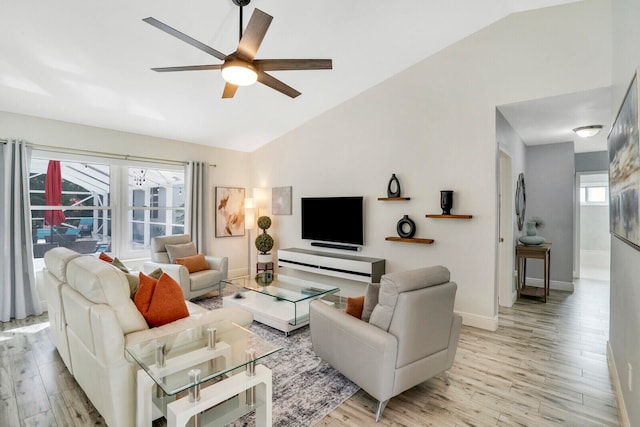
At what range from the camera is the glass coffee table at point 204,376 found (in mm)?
1567

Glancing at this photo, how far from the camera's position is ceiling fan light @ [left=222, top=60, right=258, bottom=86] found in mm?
2316

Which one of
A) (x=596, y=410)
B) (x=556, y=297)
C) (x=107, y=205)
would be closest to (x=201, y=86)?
(x=107, y=205)

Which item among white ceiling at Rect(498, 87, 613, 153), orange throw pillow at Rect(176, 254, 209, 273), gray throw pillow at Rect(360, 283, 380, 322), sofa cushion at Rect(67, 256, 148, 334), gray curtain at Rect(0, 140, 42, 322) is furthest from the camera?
orange throw pillow at Rect(176, 254, 209, 273)

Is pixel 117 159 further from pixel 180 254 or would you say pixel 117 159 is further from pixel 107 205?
pixel 180 254

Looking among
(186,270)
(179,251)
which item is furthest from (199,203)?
(186,270)

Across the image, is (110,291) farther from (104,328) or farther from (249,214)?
(249,214)

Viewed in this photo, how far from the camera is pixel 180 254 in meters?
4.74

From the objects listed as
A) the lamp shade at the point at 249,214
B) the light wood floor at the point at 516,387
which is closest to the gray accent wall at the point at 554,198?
the light wood floor at the point at 516,387

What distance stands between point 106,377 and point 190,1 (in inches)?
110

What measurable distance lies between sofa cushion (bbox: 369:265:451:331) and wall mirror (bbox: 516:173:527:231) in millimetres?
3476

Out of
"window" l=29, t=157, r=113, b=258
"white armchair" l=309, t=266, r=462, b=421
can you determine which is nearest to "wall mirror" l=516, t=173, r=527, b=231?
"white armchair" l=309, t=266, r=462, b=421

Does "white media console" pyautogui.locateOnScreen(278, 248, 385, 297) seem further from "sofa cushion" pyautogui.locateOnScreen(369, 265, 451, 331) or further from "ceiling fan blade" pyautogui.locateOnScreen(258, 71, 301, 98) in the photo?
"ceiling fan blade" pyautogui.locateOnScreen(258, 71, 301, 98)

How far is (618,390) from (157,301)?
10.8ft

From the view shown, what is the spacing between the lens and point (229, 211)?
19.8 ft
